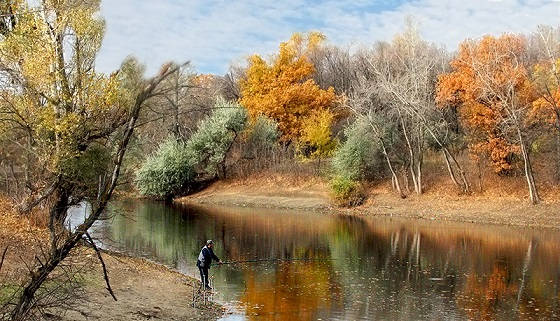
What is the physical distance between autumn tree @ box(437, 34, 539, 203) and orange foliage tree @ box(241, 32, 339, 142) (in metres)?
18.4

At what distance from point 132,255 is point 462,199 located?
95.4ft

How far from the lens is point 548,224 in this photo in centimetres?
3788

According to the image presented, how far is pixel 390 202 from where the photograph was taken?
49031mm

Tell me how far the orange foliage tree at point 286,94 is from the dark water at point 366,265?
22.1 metres

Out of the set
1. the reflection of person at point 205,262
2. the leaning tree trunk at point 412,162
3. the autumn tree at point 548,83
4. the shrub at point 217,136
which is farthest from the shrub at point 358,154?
the reflection of person at point 205,262

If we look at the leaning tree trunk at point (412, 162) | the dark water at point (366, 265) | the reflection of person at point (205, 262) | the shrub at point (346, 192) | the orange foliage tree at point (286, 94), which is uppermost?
the orange foliage tree at point (286, 94)

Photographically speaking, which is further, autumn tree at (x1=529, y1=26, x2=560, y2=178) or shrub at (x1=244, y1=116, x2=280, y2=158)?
shrub at (x1=244, y1=116, x2=280, y2=158)

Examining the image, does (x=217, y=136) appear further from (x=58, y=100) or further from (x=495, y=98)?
(x=58, y=100)

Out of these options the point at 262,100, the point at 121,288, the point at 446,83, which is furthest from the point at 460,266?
the point at 262,100

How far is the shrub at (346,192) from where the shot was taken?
5034 cm

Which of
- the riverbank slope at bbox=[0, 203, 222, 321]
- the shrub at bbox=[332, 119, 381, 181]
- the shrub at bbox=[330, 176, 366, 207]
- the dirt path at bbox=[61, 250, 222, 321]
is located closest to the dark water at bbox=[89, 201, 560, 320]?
the dirt path at bbox=[61, 250, 222, 321]

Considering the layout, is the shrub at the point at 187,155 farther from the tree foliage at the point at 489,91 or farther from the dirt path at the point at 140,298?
the dirt path at the point at 140,298

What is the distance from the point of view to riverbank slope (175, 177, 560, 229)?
4012cm

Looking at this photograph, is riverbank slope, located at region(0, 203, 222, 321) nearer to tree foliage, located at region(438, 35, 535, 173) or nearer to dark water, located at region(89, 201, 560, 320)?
dark water, located at region(89, 201, 560, 320)
